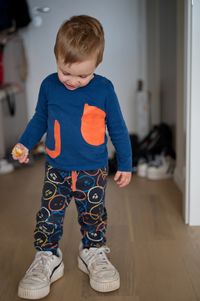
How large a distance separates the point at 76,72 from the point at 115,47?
5.89ft

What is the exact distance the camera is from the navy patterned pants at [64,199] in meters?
1.24

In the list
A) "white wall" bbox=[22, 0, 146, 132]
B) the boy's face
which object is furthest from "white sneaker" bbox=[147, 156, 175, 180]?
the boy's face

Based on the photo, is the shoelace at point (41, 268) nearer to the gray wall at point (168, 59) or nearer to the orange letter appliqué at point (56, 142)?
the orange letter appliqué at point (56, 142)

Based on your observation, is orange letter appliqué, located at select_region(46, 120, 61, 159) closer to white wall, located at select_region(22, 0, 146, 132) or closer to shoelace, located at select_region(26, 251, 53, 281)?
shoelace, located at select_region(26, 251, 53, 281)

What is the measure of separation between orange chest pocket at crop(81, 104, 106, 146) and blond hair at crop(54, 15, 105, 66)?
156mm

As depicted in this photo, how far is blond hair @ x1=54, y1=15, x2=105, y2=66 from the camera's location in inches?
42.3

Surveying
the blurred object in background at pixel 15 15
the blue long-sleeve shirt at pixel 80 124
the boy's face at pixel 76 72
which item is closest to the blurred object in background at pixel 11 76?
the blurred object in background at pixel 15 15

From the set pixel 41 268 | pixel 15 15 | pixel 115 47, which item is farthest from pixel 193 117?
pixel 15 15

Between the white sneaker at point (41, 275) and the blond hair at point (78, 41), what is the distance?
587 mm

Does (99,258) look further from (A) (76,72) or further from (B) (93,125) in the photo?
(A) (76,72)

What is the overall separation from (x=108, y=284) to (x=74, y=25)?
71cm

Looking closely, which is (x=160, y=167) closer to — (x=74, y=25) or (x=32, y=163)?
(x=32, y=163)

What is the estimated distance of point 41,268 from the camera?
1.25 meters

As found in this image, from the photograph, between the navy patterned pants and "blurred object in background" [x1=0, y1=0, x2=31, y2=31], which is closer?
the navy patterned pants
